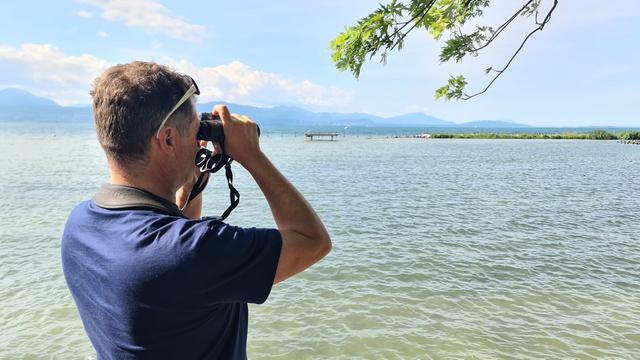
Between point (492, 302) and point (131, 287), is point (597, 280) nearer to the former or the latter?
point (492, 302)

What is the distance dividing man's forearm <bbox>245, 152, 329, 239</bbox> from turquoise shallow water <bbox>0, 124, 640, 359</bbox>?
5905mm

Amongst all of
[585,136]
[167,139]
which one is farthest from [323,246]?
[585,136]

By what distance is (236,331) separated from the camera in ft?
6.17

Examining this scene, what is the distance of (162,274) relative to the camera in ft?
4.95

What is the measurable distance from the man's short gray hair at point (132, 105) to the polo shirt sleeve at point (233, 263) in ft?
1.41

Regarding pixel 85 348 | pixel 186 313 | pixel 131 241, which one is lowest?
pixel 85 348

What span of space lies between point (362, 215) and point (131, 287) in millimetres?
16213

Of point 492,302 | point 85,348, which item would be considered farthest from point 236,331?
point 492,302

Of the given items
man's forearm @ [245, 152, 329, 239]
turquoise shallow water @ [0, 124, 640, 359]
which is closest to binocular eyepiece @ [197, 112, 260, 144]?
man's forearm @ [245, 152, 329, 239]

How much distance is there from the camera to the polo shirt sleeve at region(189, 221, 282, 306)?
1524 mm

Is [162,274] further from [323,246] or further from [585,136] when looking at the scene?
[585,136]

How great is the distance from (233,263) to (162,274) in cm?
24

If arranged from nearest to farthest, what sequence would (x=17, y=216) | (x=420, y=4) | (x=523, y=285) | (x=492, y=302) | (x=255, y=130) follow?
(x=255, y=130), (x=420, y=4), (x=492, y=302), (x=523, y=285), (x=17, y=216)

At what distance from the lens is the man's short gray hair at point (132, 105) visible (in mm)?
1620
